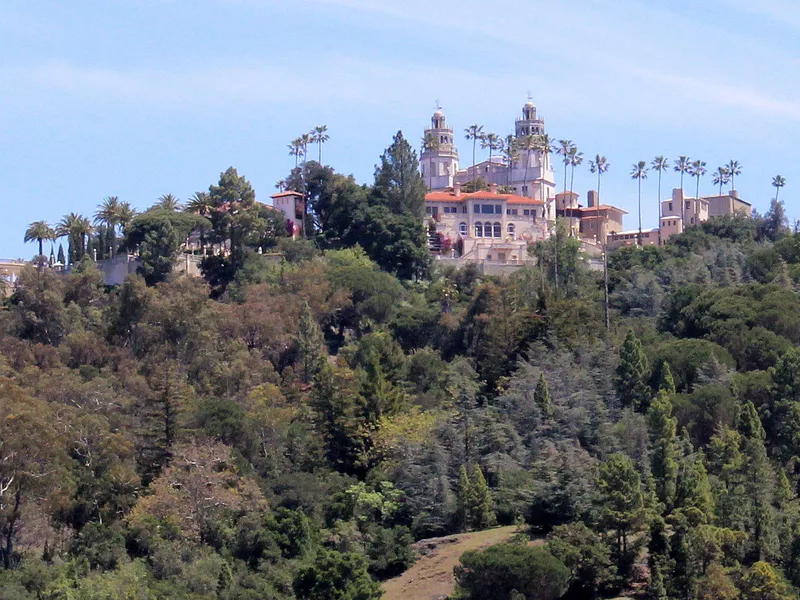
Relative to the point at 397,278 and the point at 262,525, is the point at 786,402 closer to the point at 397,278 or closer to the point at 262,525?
the point at 262,525

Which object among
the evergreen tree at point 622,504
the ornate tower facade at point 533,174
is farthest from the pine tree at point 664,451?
the ornate tower facade at point 533,174

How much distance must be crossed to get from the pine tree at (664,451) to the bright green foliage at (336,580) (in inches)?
372

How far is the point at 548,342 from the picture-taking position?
63281 millimetres

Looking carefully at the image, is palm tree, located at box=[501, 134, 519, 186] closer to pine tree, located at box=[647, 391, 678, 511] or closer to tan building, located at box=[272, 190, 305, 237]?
tan building, located at box=[272, 190, 305, 237]

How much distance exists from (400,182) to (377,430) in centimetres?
3042

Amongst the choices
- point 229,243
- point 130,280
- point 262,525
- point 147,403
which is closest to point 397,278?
point 229,243

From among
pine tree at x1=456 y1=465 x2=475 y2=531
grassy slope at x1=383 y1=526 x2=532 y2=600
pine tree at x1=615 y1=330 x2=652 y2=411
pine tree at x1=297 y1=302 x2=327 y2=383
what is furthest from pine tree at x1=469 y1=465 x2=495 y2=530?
pine tree at x1=297 y1=302 x2=327 y2=383

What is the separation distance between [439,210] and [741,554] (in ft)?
164

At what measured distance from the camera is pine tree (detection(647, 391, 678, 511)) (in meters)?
50.1

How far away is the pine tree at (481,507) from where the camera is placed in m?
52.2

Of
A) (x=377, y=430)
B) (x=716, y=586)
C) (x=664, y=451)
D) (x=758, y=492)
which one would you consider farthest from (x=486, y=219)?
(x=716, y=586)

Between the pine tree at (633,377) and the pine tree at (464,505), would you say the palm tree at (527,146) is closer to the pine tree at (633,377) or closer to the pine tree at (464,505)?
the pine tree at (633,377)

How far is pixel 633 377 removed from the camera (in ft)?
194

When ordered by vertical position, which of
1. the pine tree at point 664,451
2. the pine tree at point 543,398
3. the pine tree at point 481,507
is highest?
the pine tree at point 543,398
